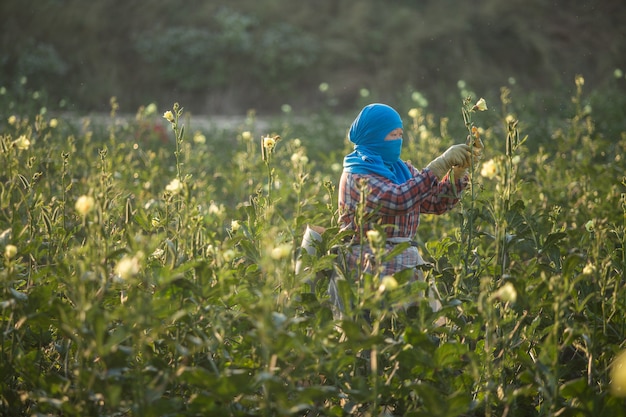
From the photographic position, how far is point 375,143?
260 cm

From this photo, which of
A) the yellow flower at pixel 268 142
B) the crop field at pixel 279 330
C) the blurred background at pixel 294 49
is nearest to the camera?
the crop field at pixel 279 330

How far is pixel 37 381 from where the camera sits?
1.86 m

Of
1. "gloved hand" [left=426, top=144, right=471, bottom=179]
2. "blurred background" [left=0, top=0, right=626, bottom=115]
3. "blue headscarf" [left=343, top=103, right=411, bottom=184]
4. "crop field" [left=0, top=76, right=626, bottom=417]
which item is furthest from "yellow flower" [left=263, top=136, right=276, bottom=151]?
"blurred background" [left=0, top=0, right=626, bottom=115]

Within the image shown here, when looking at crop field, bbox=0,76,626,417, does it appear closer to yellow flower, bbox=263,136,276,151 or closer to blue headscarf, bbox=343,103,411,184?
yellow flower, bbox=263,136,276,151

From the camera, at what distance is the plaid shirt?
2420mm

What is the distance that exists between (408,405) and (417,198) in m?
0.71

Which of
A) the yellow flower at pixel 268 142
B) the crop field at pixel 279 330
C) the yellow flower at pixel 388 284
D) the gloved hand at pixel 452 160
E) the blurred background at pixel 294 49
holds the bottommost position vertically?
the crop field at pixel 279 330

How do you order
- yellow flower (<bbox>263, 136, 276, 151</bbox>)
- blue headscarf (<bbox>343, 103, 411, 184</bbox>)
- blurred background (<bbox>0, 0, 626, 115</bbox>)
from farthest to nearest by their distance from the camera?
blurred background (<bbox>0, 0, 626, 115</bbox>) → blue headscarf (<bbox>343, 103, 411, 184</bbox>) → yellow flower (<bbox>263, 136, 276, 151</bbox>)

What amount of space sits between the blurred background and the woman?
38.8ft

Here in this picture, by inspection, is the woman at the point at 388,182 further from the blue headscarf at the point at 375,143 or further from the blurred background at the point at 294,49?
the blurred background at the point at 294,49

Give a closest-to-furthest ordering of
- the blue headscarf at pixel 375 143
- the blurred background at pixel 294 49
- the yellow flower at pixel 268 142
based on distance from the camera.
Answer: the yellow flower at pixel 268 142, the blue headscarf at pixel 375 143, the blurred background at pixel 294 49

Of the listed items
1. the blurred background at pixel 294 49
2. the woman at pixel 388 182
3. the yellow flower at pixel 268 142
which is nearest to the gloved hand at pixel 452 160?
the woman at pixel 388 182

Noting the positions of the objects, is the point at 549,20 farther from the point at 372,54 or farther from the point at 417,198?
the point at 417,198

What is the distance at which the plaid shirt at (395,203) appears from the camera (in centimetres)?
242
